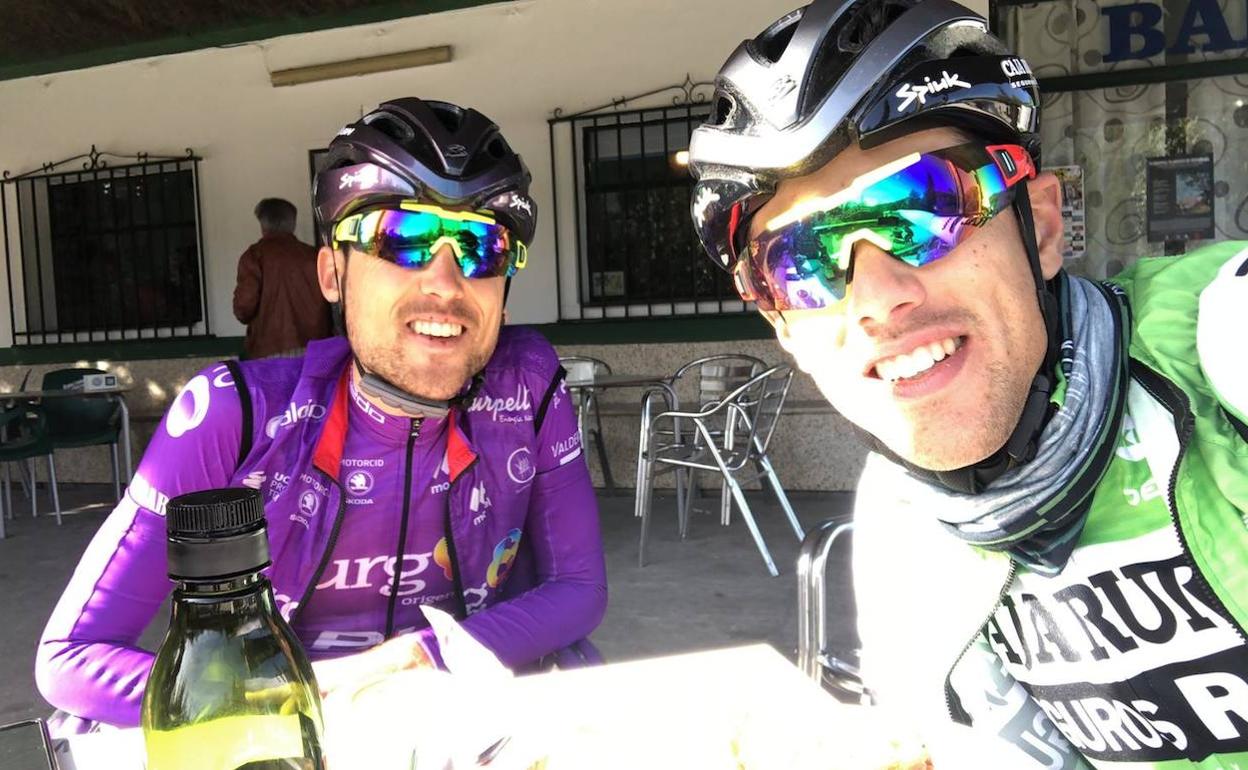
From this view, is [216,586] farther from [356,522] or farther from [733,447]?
[733,447]

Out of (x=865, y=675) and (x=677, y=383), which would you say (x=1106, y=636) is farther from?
(x=677, y=383)

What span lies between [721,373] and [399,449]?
4.50 metres

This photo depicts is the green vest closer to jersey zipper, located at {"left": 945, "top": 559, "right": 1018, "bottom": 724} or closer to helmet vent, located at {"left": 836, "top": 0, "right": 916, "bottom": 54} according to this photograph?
jersey zipper, located at {"left": 945, "top": 559, "right": 1018, "bottom": 724}

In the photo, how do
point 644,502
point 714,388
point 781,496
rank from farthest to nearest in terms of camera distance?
point 714,388
point 781,496
point 644,502

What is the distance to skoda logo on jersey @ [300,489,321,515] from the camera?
5.15 feet

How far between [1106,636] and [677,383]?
6.10m

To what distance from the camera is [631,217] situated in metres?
7.16

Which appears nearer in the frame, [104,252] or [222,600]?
[222,600]

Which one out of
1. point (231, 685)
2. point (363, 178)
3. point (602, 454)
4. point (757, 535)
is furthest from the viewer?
point (602, 454)

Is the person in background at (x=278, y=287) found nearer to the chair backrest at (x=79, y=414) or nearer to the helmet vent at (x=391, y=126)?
the chair backrest at (x=79, y=414)

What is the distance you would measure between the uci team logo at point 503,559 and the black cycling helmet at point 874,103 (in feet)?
2.53

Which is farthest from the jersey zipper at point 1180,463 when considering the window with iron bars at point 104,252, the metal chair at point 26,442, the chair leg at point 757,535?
the window with iron bars at point 104,252

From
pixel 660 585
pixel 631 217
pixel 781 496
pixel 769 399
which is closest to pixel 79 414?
pixel 631 217

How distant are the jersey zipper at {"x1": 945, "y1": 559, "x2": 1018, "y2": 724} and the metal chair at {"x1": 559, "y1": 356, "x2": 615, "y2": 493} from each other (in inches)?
183
